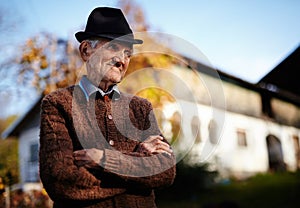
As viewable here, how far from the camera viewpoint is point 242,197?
8977mm

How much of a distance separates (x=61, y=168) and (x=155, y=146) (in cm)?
28

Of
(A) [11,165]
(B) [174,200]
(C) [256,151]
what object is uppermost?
(C) [256,151]

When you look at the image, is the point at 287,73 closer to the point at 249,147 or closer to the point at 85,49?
the point at 85,49

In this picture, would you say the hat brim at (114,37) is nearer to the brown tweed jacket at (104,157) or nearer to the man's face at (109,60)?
the man's face at (109,60)

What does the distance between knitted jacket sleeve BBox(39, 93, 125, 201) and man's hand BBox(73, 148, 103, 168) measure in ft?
0.05

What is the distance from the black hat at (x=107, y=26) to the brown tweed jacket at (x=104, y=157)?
18cm

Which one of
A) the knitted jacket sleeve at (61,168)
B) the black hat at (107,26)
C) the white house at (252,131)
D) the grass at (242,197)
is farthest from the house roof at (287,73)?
the knitted jacket sleeve at (61,168)

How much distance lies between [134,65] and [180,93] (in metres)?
3.04

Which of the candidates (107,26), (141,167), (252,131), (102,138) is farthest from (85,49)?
(252,131)

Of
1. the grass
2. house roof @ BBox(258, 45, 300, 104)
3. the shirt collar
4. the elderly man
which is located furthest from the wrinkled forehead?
the grass

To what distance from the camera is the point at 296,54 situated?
18.6ft

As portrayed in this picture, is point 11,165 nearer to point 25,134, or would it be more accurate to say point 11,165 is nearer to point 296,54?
point 296,54

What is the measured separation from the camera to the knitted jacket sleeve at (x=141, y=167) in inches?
44.0

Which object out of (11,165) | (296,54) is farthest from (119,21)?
(296,54)
